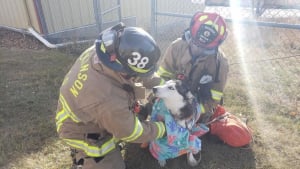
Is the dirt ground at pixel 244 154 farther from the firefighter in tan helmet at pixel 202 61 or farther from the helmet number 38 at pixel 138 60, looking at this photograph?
the helmet number 38 at pixel 138 60

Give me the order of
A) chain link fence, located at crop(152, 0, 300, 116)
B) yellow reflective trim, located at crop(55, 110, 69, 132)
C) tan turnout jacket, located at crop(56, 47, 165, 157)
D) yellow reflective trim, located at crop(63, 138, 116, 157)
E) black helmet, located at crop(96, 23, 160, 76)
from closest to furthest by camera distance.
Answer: black helmet, located at crop(96, 23, 160, 76) < tan turnout jacket, located at crop(56, 47, 165, 157) < yellow reflective trim, located at crop(55, 110, 69, 132) < yellow reflective trim, located at crop(63, 138, 116, 157) < chain link fence, located at crop(152, 0, 300, 116)

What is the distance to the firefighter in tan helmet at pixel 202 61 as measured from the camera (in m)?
3.24

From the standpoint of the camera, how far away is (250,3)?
673 centimetres

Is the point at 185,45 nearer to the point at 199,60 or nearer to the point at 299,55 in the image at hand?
the point at 199,60

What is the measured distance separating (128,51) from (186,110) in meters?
0.94

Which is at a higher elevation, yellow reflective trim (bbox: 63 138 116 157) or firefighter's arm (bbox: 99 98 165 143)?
firefighter's arm (bbox: 99 98 165 143)

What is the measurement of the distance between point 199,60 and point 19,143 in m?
2.49

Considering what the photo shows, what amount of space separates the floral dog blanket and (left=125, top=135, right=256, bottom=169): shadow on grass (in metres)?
0.21

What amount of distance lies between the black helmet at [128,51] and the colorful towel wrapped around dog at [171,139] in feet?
2.38

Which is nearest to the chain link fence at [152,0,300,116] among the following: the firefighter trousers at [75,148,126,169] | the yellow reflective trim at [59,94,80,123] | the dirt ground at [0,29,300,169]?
the dirt ground at [0,29,300,169]

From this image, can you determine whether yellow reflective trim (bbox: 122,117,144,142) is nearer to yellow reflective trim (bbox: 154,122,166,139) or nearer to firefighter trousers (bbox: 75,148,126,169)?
yellow reflective trim (bbox: 154,122,166,139)

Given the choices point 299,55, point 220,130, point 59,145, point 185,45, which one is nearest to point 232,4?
point 299,55

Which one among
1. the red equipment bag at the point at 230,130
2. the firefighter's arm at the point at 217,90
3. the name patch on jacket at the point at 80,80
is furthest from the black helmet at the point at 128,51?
the red equipment bag at the point at 230,130

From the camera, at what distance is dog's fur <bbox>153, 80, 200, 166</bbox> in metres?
2.93
